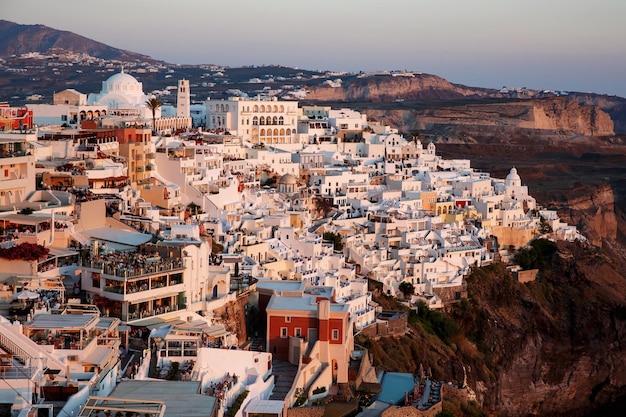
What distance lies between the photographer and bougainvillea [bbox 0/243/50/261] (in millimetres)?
23922

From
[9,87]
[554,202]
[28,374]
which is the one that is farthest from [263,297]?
[9,87]

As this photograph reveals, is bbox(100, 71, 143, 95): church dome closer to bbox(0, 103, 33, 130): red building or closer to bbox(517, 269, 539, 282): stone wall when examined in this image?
bbox(0, 103, 33, 130): red building

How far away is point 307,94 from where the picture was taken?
15488cm

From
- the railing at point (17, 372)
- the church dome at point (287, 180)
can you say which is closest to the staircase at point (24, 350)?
the railing at point (17, 372)

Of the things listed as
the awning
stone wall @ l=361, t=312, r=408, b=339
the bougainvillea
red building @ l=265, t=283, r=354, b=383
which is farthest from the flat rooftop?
stone wall @ l=361, t=312, r=408, b=339

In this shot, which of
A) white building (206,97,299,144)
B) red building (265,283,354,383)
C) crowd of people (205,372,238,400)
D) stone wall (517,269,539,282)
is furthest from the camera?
white building (206,97,299,144)

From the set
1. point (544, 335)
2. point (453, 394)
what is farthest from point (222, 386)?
point (544, 335)

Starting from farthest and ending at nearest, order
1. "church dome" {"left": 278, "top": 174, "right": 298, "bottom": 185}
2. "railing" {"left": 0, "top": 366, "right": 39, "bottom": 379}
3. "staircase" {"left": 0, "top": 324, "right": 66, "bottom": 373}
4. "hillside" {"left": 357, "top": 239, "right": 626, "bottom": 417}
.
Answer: "church dome" {"left": 278, "top": 174, "right": 298, "bottom": 185} → "hillside" {"left": 357, "top": 239, "right": 626, "bottom": 417} → "staircase" {"left": 0, "top": 324, "right": 66, "bottom": 373} → "railing" {"left": 0, "top": 366, "right": 39, "bottom": 379}

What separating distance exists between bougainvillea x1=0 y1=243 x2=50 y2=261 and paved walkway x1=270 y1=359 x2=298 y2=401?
5.94 m

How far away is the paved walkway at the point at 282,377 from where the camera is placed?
2227 cm

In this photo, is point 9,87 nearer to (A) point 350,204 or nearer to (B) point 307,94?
(B) point 307,94

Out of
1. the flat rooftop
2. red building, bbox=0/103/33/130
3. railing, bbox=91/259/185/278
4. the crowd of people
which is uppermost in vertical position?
red building, bbox=0/103/33/130

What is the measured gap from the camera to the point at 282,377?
23.5 m

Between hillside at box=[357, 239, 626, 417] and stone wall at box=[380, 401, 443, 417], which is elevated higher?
stone wall at box=[380, 401, 443, 417]
